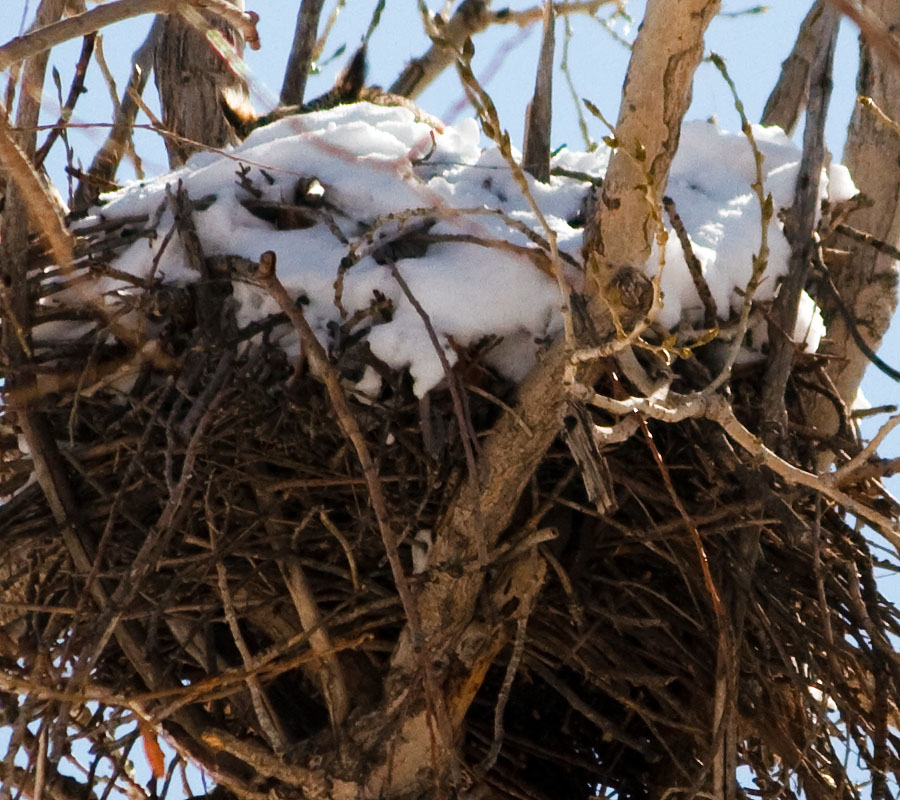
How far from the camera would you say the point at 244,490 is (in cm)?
180

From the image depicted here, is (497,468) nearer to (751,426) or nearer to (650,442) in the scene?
(650,442)

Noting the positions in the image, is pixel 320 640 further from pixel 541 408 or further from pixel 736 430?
pixel 736 430

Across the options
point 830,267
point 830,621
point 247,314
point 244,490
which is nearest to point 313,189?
point 247,314

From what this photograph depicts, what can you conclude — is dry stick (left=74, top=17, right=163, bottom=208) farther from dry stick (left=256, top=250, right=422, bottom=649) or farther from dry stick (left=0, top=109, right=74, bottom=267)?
dry stick (left=256, top=250, right=422, bottom=649)

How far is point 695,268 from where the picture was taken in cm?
180

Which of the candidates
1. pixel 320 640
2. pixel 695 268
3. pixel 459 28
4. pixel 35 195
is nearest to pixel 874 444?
pixel 695 268

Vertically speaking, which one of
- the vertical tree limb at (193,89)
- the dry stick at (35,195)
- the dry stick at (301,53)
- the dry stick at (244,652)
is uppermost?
the dry stick at (301,53)

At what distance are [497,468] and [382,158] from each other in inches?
27.3

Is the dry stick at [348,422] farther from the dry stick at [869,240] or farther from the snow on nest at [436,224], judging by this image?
the dry stick at [869,240]

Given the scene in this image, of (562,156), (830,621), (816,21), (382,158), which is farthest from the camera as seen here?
(816,21)

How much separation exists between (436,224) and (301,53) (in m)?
1.20

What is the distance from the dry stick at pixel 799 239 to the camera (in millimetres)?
1801

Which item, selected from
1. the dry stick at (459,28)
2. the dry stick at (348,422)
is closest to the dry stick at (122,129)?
the dry stick at (459,28)

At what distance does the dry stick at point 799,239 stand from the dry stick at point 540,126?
433mm
